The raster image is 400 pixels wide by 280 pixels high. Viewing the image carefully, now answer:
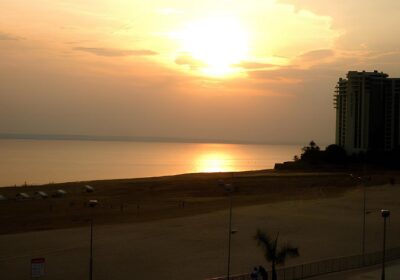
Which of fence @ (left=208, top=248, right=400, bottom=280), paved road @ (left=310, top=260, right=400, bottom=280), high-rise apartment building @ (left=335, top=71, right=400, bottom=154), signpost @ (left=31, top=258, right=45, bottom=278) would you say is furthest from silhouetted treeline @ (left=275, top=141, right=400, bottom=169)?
signpost @ (left=31, top=258, right=45, bottom=278)

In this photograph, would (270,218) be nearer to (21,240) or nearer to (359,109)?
(21,240)

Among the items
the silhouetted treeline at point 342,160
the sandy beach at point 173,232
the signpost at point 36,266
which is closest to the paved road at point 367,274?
the sandy beach at point 173,232

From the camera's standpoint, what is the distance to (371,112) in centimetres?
14300

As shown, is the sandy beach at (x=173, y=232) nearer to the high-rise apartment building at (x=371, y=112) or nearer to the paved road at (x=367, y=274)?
the paved road at (x=367, y=274)

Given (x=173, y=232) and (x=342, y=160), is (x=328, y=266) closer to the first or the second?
(x=173, y=232)

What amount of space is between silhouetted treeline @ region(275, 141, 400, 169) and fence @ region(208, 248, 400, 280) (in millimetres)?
88184

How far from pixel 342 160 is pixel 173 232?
8615 cm

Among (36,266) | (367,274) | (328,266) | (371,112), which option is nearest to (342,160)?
(371,112)

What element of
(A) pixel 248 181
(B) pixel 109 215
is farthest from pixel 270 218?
(A) pixel 248 181

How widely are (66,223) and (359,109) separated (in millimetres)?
112125

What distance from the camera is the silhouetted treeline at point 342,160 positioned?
11675 centimetres

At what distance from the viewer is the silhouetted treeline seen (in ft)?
383

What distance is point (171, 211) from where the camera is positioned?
179 ft

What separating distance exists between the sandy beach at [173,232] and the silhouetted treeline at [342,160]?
152ft
